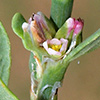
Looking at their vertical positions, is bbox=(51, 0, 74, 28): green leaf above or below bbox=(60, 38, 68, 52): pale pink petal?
above

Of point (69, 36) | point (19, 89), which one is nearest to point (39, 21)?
point (69, 36)

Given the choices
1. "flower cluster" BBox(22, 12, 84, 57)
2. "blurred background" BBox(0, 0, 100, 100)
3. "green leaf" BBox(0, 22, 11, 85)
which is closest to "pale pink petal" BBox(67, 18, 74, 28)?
"flower cluster" BBox(22, 12, 84, 57)

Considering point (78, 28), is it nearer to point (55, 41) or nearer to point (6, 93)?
point (55, 41)

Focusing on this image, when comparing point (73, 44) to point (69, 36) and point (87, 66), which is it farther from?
point (87, 66)

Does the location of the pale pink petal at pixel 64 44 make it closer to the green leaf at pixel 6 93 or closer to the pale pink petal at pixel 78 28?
the pale pink petal at pixel 78 28

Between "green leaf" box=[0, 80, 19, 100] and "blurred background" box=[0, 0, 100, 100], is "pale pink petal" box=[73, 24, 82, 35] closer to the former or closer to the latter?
"green leaf" box=[0, 80, 19, 100]

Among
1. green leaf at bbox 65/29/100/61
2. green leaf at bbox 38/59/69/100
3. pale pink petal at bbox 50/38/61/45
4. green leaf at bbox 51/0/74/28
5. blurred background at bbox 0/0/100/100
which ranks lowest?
blurred background at bbox 0/0/100/100
